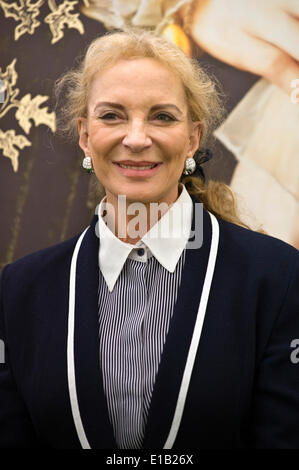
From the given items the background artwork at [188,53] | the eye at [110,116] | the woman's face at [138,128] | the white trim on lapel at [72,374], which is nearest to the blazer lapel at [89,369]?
the white trim on lapel at [72,374]

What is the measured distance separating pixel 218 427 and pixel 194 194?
2.01 ft

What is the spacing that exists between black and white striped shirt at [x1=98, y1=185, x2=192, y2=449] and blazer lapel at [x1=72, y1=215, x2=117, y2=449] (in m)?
0.03

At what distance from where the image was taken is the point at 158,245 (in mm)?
1485

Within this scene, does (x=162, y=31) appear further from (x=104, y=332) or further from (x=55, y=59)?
(x=104, y=332)

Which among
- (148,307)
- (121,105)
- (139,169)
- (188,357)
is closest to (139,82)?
(121,105)

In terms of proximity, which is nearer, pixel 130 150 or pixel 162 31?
pixel 130 150

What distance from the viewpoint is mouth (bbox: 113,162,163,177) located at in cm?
145

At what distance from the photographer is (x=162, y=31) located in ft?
7.15

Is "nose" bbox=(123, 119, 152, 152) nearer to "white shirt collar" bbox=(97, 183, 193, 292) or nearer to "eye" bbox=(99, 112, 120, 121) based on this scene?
"eye" bbox=(99, 112, 120, 121)

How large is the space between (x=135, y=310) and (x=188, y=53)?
1.09 m

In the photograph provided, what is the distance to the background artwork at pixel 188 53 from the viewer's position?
2125 millimetres

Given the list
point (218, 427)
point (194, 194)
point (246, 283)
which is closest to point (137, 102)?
point (194, 194)

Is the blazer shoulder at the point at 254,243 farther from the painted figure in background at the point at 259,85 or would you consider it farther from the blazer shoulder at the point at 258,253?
the painted figure in background at the point at 259,85

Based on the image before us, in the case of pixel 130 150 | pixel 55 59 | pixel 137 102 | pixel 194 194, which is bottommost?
pixel 194 194
